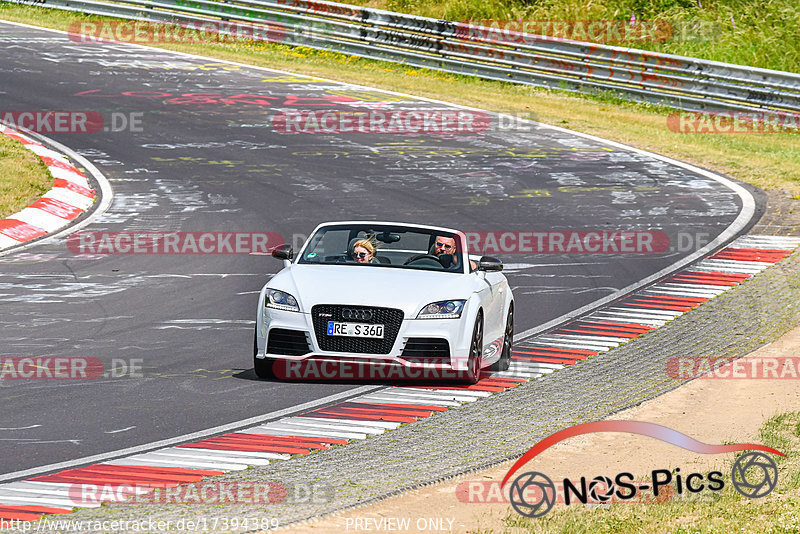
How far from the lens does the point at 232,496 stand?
8031mm

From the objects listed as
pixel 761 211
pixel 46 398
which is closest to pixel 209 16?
pixel 761 211

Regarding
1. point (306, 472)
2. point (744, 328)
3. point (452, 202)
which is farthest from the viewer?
point (452, 202)

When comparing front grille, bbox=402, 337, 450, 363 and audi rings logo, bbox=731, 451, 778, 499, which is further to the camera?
front grille, bbox=402, 337, 450, 363

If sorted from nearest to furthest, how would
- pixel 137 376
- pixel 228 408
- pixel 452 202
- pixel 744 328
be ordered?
pixel 228 408, pixel 137 376, pixel 744 328, pixel 452 202

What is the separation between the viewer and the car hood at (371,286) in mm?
10930

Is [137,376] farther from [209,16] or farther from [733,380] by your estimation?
[209,16]

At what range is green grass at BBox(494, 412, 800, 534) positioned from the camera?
25.0ft

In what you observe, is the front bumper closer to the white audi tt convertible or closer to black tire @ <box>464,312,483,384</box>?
the white audi tt convertible

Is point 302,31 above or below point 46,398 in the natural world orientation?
above

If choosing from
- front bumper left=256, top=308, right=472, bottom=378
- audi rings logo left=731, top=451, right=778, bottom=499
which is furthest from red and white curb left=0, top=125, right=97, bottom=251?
audi rings logo left=731, top=451, right=778, bottom=499

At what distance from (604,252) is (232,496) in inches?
409

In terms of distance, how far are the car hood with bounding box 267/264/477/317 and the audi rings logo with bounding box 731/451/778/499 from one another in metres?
3.01

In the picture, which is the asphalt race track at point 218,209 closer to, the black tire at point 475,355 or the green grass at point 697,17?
the black tire at point 475,355

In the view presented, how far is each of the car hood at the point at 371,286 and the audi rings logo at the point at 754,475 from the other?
301 centimetres
